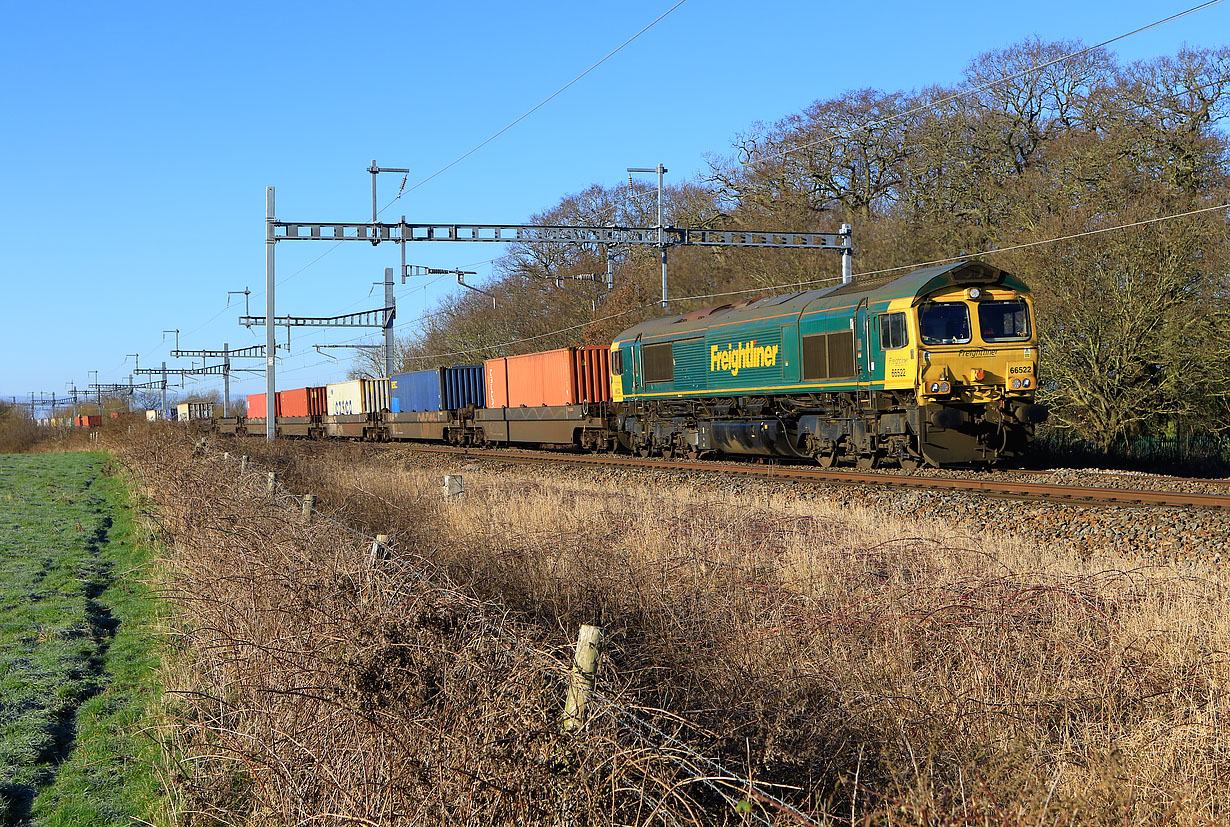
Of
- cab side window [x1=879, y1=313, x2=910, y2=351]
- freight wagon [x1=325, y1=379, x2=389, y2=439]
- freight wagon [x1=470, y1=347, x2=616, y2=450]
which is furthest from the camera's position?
freight wagon [x1=325, y1=379, x2=389, y2=439]

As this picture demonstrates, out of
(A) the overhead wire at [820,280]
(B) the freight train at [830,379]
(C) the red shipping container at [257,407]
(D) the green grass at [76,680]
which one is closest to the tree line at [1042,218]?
(A) the overhead wire at [820,280]

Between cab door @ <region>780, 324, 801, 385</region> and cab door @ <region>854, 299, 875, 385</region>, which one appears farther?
cab door @ <region>780, 324, 801, 385</region>

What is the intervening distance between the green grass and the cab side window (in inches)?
505

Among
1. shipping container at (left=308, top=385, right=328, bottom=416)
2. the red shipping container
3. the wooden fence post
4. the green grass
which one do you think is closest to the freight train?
the green grass

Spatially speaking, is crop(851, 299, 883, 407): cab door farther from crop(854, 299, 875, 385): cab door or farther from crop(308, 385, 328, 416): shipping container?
crop(308, 385, 328, 416): shipping container

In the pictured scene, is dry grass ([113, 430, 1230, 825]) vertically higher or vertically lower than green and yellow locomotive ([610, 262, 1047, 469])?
lower

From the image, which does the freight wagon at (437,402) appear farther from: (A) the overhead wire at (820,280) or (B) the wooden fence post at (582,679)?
(B) the wooden fence post at (582,679)

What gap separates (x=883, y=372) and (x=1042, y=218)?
13171mm

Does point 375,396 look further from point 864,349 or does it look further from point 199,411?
point 199,411

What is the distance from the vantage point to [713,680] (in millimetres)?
6059

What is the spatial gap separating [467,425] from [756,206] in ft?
55.9

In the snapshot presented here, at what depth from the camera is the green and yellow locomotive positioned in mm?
18359

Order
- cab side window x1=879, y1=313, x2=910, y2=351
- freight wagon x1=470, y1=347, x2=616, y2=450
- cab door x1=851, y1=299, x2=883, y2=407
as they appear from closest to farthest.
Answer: cab side window x1=879, y1=313, x2=910, y2=351
cab door x1=851, y1=299, x2=883, y2=407
freight wagon x1=470, y1=347, x2=616, y2=450

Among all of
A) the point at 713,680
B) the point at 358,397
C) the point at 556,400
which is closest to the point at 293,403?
the point at 358,397
